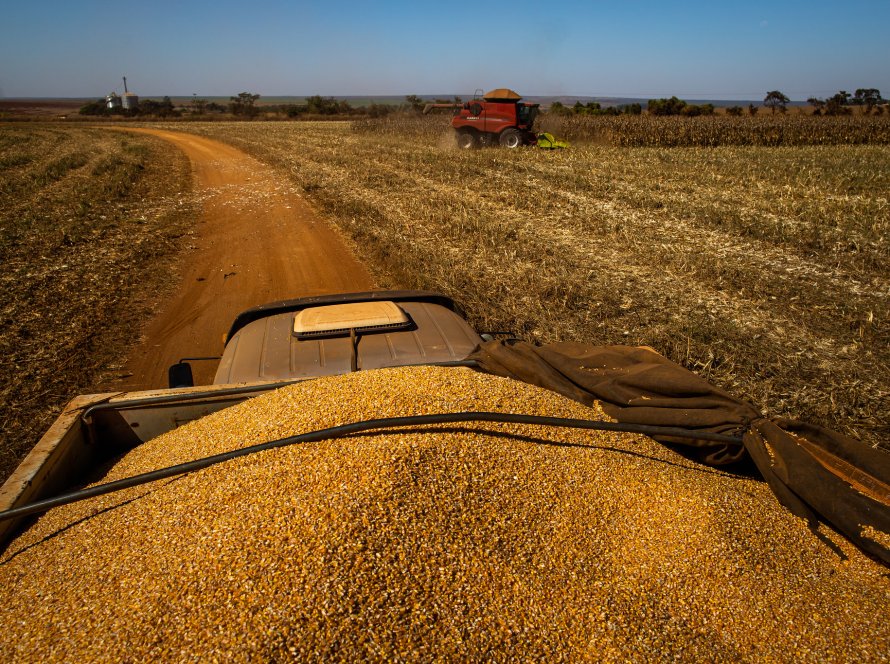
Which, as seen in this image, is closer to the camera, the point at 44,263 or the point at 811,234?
the point at 44,263

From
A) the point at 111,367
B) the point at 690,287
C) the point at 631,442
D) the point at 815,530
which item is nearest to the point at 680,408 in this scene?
the point at 631,442

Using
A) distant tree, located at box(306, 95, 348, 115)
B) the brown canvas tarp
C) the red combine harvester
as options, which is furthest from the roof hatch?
distant tree, located at box(306, 95, 348, 115)

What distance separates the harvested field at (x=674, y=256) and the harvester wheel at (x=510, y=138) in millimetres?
3837

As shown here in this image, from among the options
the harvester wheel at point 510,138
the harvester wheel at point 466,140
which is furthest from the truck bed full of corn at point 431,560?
the harvester wheel at point 466,140

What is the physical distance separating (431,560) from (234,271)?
23.4ft

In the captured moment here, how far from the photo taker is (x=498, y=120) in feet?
62.1

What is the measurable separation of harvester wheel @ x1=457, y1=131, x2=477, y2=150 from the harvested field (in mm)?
4526

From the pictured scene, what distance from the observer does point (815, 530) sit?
2207 millimetres

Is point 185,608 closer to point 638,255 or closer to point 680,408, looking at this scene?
point 680,408

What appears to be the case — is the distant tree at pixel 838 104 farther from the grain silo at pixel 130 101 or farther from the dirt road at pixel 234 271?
the grain silo at pixel 130 101

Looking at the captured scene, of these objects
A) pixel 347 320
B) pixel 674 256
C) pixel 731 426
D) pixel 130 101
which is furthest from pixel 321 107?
pixel 731 426

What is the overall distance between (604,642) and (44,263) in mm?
8995

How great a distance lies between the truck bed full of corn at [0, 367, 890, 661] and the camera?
164 cm

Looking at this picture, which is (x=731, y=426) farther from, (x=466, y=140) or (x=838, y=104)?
(x=838, y=104)
